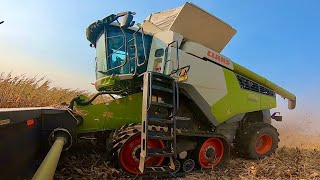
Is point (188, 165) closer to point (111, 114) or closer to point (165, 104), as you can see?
point (165, 104)

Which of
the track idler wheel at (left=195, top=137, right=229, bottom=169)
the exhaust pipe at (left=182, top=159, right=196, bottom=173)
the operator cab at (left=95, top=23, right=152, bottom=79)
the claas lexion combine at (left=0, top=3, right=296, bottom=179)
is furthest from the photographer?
the operator cab at (left=95, top=23, right=152, bottom=79)

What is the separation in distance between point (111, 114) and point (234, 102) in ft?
7.80

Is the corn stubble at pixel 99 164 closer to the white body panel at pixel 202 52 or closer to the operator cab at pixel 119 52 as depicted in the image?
the operator cab at pixel 119 52

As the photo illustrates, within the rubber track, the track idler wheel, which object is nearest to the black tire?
the track idler wheel

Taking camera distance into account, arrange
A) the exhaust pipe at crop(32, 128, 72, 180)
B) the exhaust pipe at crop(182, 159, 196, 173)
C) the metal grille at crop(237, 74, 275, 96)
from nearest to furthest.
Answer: the exhaust pipe at crop(32, 128, 72, 180), the exhaust pipe at crop(182, 159, 196, 173), the metal grille at crop(237, 74, 275, 96)

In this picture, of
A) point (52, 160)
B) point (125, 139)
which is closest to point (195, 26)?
point (125, 139)

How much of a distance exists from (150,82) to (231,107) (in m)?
2.18

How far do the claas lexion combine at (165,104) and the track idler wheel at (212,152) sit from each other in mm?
15

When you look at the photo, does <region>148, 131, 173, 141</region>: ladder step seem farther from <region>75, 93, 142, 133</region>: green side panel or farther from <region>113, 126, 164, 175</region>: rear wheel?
<region>75, 93, 142, 133</region>: green side panel

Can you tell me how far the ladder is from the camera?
3.97 metres

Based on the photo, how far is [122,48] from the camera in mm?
5227

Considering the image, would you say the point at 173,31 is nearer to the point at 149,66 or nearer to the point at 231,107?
the point at 149,66

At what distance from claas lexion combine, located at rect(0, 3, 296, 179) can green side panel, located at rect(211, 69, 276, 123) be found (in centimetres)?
2

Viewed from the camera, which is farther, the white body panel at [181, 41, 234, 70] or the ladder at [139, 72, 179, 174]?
the white body panel at [181, 41, 234, 70]
